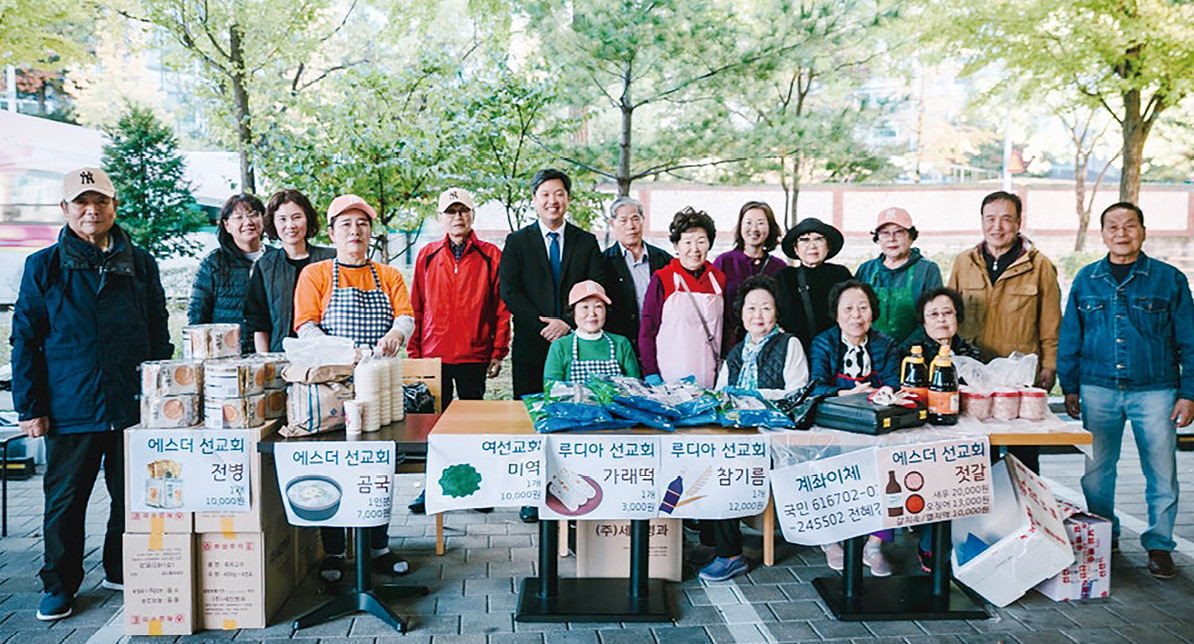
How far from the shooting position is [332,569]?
367cm

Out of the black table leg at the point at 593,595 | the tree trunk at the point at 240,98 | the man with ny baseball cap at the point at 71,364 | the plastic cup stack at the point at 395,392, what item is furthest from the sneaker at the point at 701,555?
the tree trunk at the point at 240,98

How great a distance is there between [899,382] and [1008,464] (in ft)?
1.80

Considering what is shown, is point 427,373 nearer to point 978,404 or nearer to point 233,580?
point 233,580

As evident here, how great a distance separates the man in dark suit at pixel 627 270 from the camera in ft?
14.5

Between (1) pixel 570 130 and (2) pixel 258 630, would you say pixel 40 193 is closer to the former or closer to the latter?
(1) pixel 570 130

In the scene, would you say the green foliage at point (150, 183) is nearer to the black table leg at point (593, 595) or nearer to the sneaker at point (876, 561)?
the black table leg at point (593, 595)

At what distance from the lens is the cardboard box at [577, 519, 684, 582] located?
351cm

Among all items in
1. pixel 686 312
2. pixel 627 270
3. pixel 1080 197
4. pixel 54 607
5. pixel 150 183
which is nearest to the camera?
pixel 54 607

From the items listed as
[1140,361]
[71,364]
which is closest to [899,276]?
[1140,361]

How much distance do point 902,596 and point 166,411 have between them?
3.01m

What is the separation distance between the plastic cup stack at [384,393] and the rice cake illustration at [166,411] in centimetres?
68

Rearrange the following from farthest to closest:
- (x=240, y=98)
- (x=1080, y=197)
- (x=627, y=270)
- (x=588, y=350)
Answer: (x=1080, y=197) < (x=240, y=98) < (x=627, y=270) < (x=588, y=350)

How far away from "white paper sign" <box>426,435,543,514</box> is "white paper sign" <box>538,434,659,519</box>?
0.07m

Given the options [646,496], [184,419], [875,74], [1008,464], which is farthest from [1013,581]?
[875,74]
